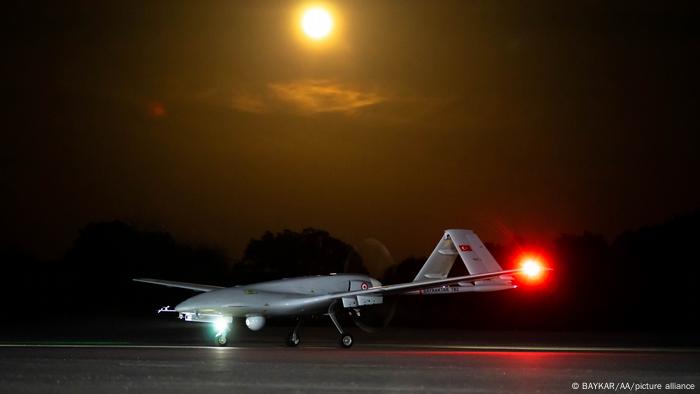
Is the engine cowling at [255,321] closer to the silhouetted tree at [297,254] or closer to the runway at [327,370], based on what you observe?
the runway at [327,370]

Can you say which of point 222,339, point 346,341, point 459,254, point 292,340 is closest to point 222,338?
point 222,339

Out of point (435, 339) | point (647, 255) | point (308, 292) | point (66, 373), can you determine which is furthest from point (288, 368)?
point (647, 255)

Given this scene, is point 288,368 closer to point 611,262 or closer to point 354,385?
point 354,385

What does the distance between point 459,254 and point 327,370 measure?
72.5 feet

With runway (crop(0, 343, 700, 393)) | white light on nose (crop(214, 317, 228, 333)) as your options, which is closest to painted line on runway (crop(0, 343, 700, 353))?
runway (crop(0, 343, 700, 393))

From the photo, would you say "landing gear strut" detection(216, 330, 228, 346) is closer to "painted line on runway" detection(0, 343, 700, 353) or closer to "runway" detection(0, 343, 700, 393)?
"painted line on runway" detection(0, 343, 700, 353)

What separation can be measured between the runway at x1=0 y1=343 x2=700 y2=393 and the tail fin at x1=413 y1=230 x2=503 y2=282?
11917 millimetres

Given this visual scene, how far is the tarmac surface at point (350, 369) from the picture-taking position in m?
18.2

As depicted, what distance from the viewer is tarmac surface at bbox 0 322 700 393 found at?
716 inches

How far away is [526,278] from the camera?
1731 inches

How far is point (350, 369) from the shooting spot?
22688mm

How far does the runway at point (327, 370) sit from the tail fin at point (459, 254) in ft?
39.1

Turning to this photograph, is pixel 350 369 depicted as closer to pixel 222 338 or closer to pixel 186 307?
pixel 222 338

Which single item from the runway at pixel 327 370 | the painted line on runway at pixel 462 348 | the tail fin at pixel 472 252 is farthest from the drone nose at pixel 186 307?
the tail fin at pixel 472 252
